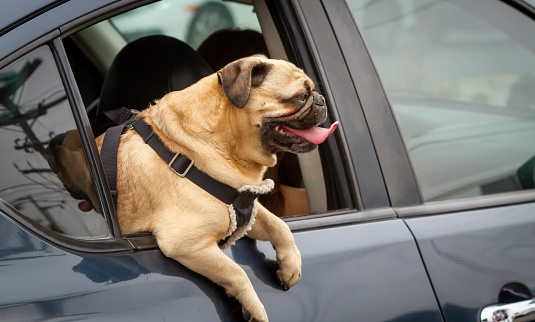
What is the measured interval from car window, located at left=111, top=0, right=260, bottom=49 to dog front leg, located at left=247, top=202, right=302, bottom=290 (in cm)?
130

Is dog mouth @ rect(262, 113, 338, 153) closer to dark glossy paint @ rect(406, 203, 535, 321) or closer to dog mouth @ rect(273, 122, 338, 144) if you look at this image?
dog mouth @ rect(273, 122, 338, 144)

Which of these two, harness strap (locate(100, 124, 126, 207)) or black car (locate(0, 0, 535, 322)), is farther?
harness strap (locate(100, 124, 126, 207))

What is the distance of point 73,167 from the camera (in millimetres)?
1701

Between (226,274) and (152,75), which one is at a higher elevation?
(152,75)

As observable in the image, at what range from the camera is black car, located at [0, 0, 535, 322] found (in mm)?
1590

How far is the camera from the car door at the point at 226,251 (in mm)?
1557

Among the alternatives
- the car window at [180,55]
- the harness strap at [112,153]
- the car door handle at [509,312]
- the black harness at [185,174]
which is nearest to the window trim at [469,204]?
the car window at [180,55]

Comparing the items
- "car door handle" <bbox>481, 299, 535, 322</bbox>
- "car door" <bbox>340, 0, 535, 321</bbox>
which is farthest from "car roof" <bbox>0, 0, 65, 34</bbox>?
"car door handle" <bbox>481, 299, 535, 322</bbox>

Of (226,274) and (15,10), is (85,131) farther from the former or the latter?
(226,274)

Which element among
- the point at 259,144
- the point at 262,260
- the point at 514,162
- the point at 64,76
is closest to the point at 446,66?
the point at 514,162

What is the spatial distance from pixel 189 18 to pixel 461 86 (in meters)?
1.29

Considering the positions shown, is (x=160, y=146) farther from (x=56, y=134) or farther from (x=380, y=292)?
(x=380, y=292)

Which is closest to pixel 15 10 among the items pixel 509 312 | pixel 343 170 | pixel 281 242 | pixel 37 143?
pixel 37 143

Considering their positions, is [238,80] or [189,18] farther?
[189,18]
